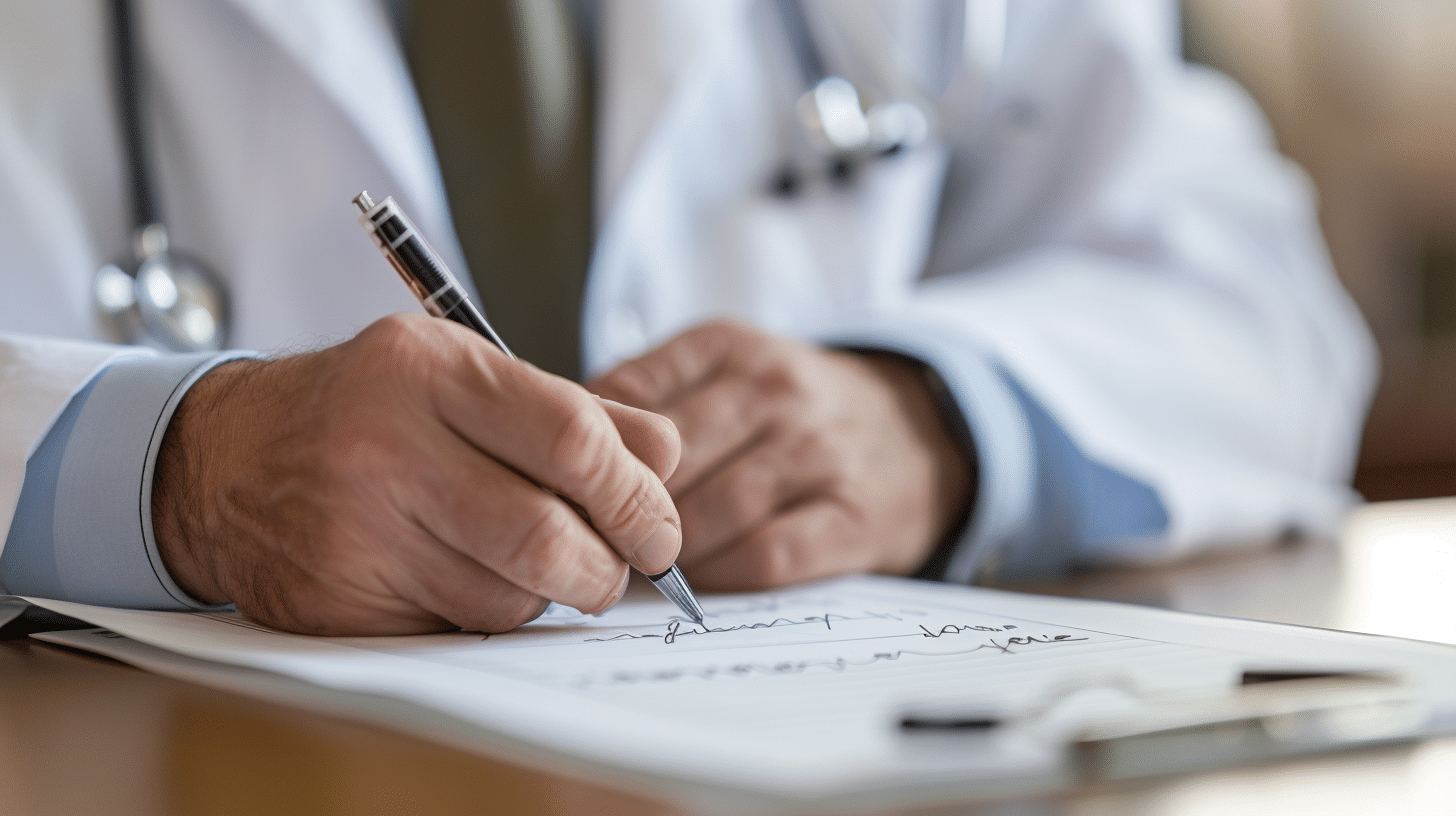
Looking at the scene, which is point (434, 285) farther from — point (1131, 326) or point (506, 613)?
point (1131, 326)

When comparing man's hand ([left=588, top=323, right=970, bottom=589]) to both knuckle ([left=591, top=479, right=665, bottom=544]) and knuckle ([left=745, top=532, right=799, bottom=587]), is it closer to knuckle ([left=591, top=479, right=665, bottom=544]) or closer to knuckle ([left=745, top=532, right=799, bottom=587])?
knuckle ([left=745, top=532, right=799, bottom=587])

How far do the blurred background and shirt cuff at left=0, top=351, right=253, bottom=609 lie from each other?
Result: 232cm

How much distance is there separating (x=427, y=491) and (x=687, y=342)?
0.22 meters

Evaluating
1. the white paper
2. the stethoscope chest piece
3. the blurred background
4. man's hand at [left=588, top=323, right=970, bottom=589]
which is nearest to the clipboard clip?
the white paper

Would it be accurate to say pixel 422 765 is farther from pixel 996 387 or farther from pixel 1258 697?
pixel 996 387

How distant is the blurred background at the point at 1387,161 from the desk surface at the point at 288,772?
7.66 ft

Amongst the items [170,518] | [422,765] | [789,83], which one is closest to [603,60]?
[789,83]

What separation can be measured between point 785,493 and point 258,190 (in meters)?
0.33

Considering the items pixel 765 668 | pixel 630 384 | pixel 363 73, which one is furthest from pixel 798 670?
pixel 363 73

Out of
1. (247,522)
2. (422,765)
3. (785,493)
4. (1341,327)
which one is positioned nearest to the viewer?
(422,765)

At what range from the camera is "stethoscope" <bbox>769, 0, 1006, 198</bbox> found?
739 mm

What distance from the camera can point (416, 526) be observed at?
33 centimetres

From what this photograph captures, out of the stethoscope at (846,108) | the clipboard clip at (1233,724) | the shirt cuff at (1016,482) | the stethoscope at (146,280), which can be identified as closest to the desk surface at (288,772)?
the clipboard clip at (1233,724)

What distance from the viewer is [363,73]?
59 centimetres
